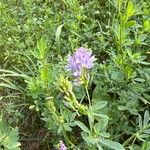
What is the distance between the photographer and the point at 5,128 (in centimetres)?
178

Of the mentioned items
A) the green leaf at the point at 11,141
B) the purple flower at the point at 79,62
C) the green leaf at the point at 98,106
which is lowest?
the green leaf at the point at 11,141

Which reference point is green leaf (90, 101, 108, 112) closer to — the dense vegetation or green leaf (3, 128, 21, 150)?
the dense vegetation

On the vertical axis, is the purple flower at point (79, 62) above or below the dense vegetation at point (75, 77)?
above

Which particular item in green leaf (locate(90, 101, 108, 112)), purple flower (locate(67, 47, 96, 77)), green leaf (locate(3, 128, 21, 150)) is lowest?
green leaf (locate(3, 128, 21, 150))

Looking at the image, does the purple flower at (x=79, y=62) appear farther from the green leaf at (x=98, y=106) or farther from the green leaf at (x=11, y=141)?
the green leaf at (x=11, y=141)

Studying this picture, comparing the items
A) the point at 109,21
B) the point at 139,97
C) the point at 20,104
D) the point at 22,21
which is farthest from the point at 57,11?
the point at 139,97

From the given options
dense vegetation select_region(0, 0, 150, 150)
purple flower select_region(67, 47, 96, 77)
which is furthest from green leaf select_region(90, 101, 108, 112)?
purple flower select_region(67, 47, 96, 77)

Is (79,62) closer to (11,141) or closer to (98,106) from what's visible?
(98,106)

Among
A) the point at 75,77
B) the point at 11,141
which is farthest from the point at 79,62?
the point at 11,141

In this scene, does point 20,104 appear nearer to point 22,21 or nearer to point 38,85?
point 38,85

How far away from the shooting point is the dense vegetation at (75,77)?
5.30 feet

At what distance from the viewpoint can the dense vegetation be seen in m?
1.62

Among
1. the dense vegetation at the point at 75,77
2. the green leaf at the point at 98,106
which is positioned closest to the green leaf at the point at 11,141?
the dense vegetation at the point at 75,77

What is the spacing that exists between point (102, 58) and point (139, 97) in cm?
41
